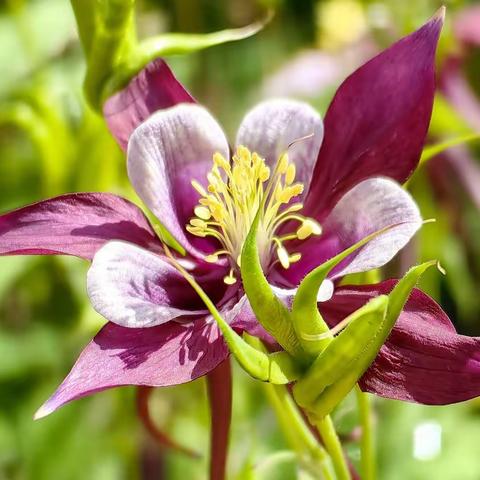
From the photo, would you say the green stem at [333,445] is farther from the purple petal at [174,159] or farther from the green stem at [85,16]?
the green stem at [85,16]

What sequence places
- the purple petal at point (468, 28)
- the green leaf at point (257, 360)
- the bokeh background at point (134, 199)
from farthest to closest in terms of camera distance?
the purple petal at point (468, 28) < the bokeh background at point (134, 199) < the green leaf at point (257, 360)

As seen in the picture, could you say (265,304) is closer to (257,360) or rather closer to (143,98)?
(257,360)

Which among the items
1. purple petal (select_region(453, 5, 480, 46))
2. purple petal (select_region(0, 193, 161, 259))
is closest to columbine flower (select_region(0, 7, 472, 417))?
purple petal (select_region(0, 193, 161, 259))

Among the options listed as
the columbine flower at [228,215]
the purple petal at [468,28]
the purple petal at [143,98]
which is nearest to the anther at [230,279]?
the columbine flower at [228,215]

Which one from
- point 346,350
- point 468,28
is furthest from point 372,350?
point 468,28

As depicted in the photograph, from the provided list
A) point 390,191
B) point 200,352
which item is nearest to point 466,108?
point 390,191
